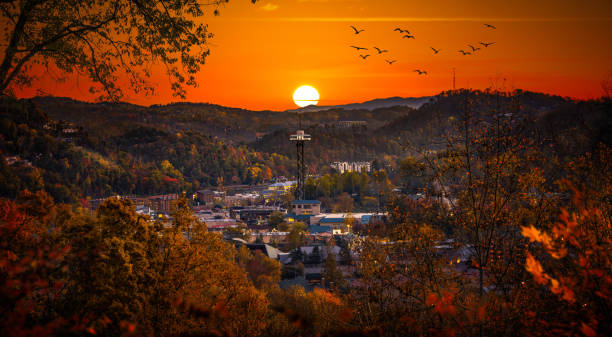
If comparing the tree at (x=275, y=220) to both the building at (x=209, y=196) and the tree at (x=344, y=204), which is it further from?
the building at (x=209, y=196)

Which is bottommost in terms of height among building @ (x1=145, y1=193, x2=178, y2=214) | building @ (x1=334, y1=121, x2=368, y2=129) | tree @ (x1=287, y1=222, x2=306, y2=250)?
tree @ (x1=287, y1=222, x2=306, y2=250)

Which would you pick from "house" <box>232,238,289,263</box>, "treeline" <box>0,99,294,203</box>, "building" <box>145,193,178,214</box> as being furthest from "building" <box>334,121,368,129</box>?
"house" <box>232,238,289,263</box>

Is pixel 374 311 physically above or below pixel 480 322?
below

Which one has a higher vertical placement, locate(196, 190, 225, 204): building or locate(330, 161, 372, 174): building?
locate(330, 161, 372, 174): building

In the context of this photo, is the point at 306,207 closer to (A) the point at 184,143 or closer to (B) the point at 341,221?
(B) the point at 341,221

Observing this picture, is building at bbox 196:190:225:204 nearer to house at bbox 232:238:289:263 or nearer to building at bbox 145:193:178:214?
building at bbox 145:193:178:214

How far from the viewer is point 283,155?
89875mm

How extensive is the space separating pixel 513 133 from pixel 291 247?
25.3 metres

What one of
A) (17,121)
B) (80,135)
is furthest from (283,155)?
(17,121)

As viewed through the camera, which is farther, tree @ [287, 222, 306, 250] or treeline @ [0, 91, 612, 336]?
tree @ [287, 222, 306, 250]

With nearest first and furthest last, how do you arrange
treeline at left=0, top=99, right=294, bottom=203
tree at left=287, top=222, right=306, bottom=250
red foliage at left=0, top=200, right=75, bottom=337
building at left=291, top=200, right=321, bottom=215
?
1. red foliage at left=0, top=200, right=75, bottom=337
2. tree at left=287, top=222, right=306, bottom=250
3. treeline at left=0, top=99, right=294, bottom=203
4. building at left=291, top=200, right=321, bottom=215

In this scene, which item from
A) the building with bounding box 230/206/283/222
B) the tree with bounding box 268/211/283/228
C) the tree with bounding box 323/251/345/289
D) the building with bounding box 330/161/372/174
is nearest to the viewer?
the tree with bounding box 323/251/345/289

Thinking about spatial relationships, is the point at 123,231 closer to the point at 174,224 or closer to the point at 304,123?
the point at 174,224

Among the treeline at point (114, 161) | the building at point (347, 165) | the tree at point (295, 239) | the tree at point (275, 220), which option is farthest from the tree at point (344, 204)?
the building at point (347, 165)
